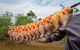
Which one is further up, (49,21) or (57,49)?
(49,21)

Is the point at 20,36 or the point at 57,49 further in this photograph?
the point at 57,49

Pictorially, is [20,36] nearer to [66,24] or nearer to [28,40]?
[28,40]

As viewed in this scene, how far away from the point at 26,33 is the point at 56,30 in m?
0.08

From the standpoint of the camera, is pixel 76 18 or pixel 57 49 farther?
pixel 57 49

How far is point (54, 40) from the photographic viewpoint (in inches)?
30.9

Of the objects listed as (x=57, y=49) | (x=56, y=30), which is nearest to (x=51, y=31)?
(x=56, y=30)

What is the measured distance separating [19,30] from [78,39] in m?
0.17

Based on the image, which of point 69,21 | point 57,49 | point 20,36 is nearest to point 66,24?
point 69,21

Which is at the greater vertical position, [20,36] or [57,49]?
[20,36]

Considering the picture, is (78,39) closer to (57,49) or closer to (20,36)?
(20,36)

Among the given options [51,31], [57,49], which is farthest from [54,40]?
[57,49]

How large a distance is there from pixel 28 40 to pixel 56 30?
0.25 ft

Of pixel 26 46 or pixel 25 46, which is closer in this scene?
pixel 26 46

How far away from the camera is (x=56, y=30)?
76cm
